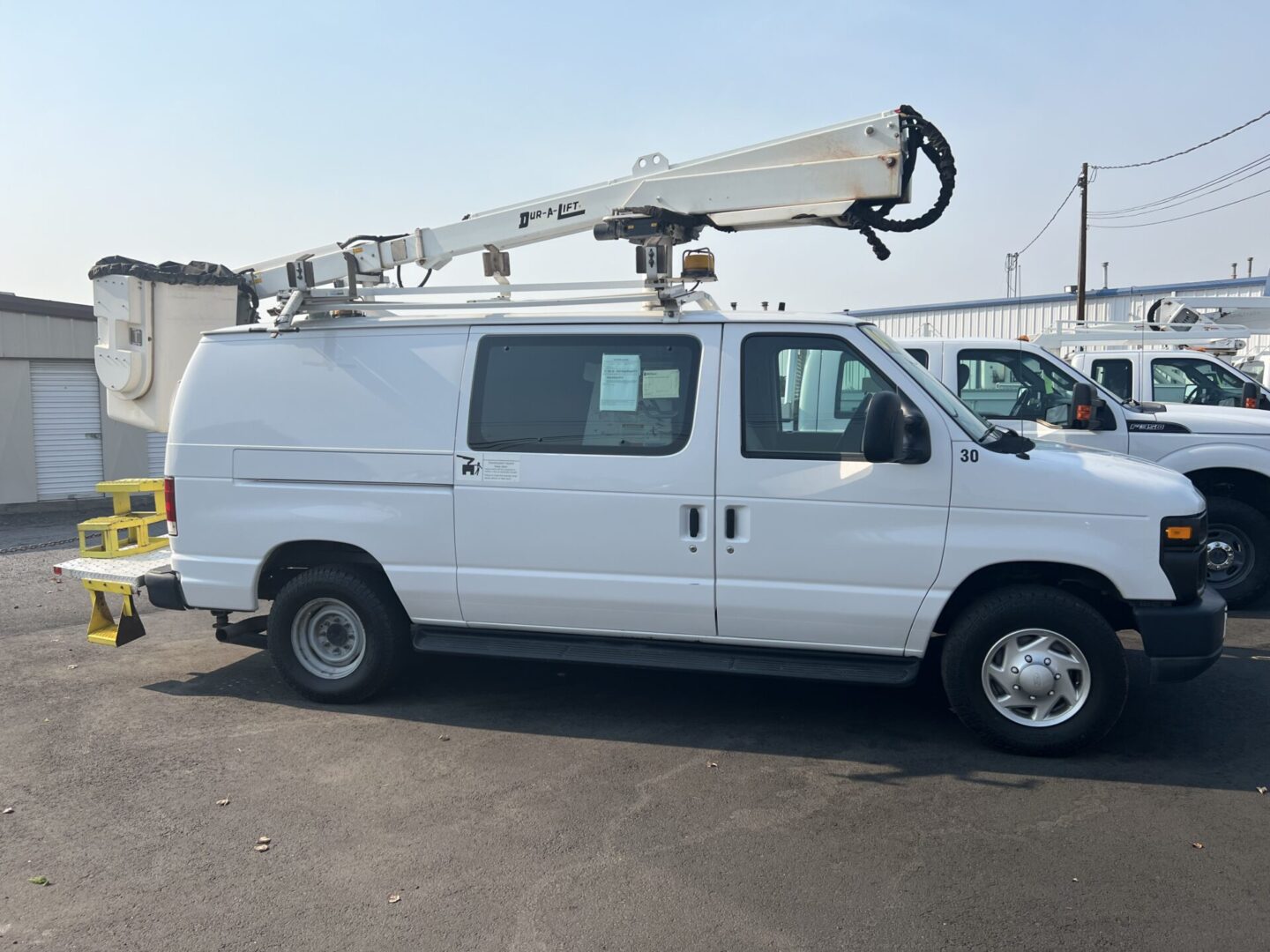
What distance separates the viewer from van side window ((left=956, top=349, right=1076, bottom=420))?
26.9 ft

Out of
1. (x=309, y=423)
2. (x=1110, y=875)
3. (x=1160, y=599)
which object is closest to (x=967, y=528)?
(x=1160, y=599)

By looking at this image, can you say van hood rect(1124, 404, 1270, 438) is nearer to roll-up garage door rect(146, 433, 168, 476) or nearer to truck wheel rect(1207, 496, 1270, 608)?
truck wheel rect(1207, 496, 1270, 608)

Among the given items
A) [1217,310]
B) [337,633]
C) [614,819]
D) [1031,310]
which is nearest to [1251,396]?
[1217,310]

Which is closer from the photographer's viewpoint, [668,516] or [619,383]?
[668,516]

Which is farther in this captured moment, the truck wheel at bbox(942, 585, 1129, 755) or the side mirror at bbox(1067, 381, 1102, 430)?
the side mirror at bbox(1067, 381, 1102, 430)

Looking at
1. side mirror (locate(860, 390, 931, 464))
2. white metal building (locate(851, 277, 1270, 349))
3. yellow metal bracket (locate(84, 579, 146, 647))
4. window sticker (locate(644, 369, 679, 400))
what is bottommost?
yellow metal bracket (locate(84, 579, 146, 647))

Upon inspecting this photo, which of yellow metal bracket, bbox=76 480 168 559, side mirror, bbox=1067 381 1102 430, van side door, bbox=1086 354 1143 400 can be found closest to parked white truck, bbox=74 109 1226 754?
yellow metal bracket, bbox=76 480 168 559

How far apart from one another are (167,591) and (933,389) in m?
4.52

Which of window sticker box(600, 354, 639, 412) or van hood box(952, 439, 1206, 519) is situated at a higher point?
window sticker box(600, 354, 639, 412)

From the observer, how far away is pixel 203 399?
597cm

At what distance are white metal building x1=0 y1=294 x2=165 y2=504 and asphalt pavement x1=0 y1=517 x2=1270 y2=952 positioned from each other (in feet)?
35.9

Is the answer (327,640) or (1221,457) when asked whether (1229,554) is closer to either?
(1221,457)

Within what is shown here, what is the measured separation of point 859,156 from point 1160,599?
2.77 metres

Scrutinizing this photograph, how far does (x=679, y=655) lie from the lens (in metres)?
5.41
